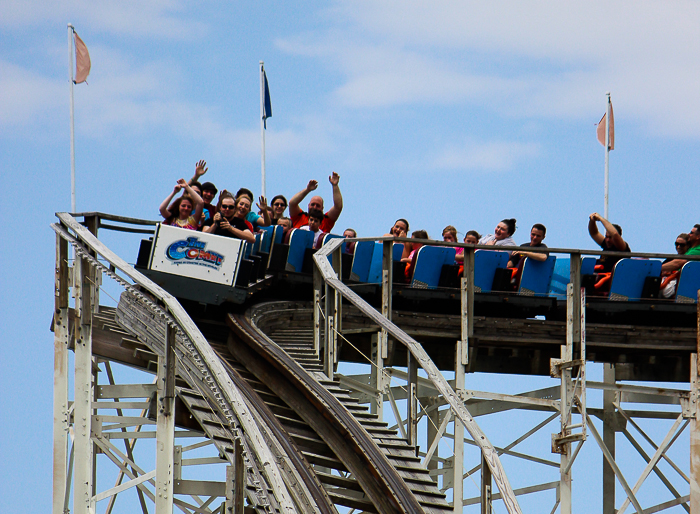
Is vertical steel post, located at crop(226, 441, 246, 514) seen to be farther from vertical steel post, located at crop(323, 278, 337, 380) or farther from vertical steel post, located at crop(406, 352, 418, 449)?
vertical steel post, located at crop(323, 278, 337, 380)

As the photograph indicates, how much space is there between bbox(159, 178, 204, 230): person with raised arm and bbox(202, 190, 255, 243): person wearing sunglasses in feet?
0.64

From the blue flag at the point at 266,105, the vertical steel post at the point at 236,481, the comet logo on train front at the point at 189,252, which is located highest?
the blue flag at the point at 266,105

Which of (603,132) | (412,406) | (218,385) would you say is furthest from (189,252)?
(603,132)

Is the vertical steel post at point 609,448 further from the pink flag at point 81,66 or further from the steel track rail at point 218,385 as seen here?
the pink flag at point 81,66

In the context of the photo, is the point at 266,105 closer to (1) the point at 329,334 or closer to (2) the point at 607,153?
(2) the point at 607,153

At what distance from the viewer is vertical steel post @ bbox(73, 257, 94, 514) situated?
955 centimetres

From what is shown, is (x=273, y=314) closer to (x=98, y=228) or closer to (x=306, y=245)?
(x=306, y=245)

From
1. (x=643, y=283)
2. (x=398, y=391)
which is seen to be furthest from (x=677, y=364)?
(x=398, y=391)

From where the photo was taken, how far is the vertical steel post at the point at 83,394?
9547 mm

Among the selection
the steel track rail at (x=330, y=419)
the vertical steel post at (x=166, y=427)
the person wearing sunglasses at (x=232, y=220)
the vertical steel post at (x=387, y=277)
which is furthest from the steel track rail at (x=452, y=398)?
the vertical steel post at (x=166, y=427)

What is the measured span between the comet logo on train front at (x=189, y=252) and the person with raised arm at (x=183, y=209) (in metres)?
0.40

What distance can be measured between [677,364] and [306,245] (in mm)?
4884

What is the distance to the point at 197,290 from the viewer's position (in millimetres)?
10391

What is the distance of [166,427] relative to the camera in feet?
26.4
